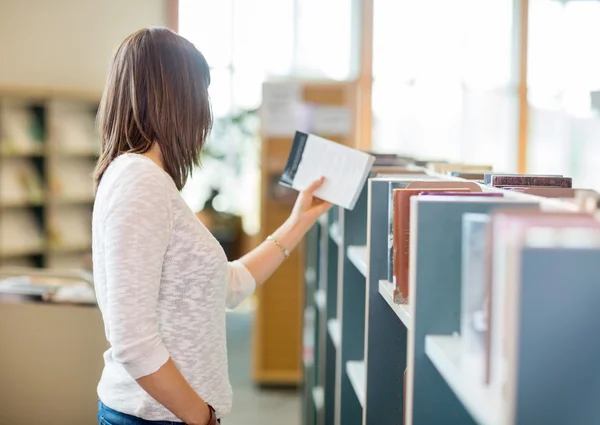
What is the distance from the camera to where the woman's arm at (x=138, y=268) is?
4.65 feet

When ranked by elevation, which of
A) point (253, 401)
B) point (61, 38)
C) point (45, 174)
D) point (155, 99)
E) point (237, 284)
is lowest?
point (253, 401)

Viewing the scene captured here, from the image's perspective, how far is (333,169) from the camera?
2.18m

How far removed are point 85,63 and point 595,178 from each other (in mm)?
4946

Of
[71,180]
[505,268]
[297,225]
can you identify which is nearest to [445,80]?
[71,180]

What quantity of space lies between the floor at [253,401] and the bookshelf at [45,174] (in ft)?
5.03

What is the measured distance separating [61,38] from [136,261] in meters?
6.15

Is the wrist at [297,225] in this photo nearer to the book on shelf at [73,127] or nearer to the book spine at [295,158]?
the book spine at [295,158]

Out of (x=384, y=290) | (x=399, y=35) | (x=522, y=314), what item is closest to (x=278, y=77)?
(x=399, y=35)

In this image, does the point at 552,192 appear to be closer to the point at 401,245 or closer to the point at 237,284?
the point at 401,245

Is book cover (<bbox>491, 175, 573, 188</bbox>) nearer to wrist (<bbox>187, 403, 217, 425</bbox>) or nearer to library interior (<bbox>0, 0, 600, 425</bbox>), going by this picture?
library interior (<bbox>0, 0, 600, 425</bbox>)

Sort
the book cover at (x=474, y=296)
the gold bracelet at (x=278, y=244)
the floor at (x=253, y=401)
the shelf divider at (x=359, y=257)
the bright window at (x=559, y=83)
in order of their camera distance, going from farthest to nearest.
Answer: the bright window at (x=559, y=83), the floor at (x=253, y=401), the gold bracelet at (x=278, y=244), the shelf divider at (x=359, y=257), the book cover at (x=474, y=296)

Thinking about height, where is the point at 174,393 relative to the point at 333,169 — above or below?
below

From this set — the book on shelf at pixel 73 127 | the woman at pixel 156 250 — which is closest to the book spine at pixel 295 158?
the woman at pixel 156 250

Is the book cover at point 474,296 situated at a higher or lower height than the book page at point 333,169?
lower
